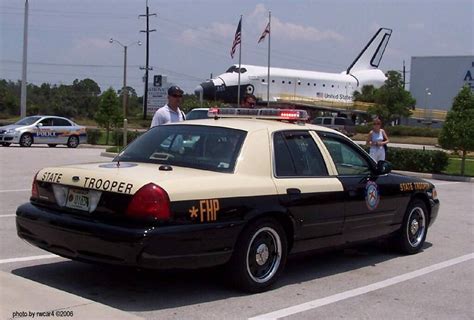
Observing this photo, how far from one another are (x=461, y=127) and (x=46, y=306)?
18469 mm

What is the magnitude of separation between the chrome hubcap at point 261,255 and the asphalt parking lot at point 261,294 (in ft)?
0.96

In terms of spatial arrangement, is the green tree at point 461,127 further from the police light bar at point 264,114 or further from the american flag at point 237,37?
the american flag at point 237,37

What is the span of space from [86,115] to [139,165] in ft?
276

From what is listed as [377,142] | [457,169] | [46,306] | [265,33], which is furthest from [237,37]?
[46,306]

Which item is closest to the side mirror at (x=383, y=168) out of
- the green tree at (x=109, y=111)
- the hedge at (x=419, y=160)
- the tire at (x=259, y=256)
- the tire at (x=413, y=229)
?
the tire at (x=413, y=229)

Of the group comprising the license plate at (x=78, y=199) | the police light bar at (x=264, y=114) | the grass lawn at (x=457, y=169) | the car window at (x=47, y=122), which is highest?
the police light bar at (x=264, y=114)

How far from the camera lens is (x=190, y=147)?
6156 mm

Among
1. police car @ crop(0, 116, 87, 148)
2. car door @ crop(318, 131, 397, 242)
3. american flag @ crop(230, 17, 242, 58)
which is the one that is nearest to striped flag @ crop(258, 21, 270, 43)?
american flag @ crop(230, 17, 242, 58)

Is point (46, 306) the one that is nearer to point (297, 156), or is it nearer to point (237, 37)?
point (297, 156)

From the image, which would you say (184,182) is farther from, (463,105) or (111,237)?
(463,105)

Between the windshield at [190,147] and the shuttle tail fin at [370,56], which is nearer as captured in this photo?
the windshield at [190,147]

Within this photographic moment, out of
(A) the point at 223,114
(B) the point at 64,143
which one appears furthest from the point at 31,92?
(A) the point at 223,114

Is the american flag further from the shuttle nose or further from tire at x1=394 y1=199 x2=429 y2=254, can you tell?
tire at x1=394 y1=199 x2=429 y2=254

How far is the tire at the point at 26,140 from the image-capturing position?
1113 inches
